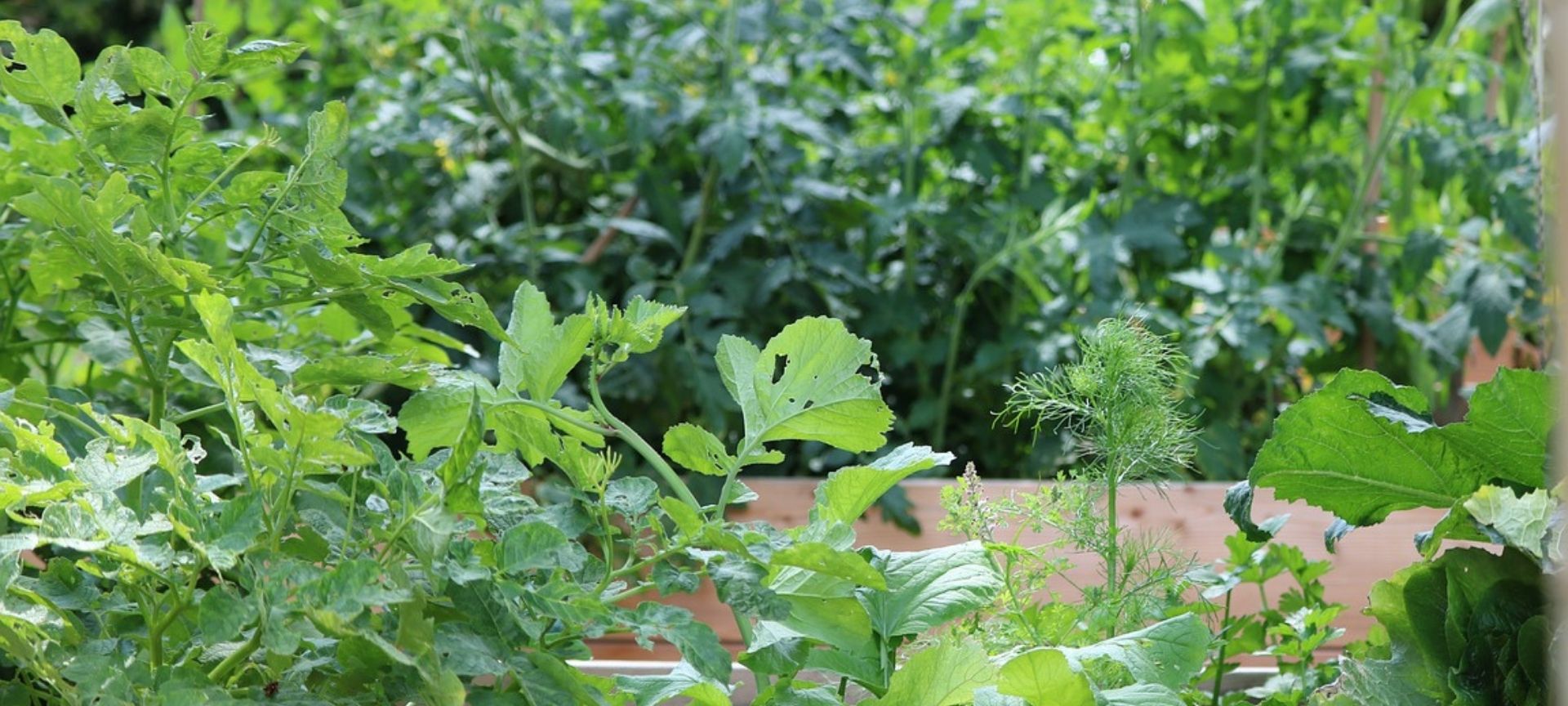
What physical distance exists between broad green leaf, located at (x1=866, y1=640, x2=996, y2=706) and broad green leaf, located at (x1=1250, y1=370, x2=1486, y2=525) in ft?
0.84

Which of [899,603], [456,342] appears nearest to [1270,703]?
[899,603]

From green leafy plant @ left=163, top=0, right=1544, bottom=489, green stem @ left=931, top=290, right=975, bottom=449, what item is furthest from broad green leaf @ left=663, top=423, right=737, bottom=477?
green stem @ left=931, top=290, right=975, bottom=449

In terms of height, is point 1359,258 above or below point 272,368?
below

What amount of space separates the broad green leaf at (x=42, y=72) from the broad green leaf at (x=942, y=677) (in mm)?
506

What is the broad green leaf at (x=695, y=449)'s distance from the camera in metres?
0.72

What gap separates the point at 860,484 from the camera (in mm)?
730

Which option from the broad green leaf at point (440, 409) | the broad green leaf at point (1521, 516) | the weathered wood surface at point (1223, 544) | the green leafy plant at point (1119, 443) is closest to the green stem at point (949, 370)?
the weathered wood surface at point (1223, 544)

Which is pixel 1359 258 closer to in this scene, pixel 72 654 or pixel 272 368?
pixel 272 368

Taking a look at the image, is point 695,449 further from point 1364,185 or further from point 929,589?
point 1364,185

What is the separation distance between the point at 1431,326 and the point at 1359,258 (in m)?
0.19

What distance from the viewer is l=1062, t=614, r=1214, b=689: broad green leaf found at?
0.71 meters

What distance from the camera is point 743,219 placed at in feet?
7.41

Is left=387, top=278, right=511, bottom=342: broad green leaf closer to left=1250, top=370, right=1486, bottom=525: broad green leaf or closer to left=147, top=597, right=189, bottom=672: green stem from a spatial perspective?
left=147, top=597, right=189, bottom=672: green stem

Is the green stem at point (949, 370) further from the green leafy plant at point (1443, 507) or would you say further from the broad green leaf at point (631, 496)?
the broad green leaf at point (631, 496)
